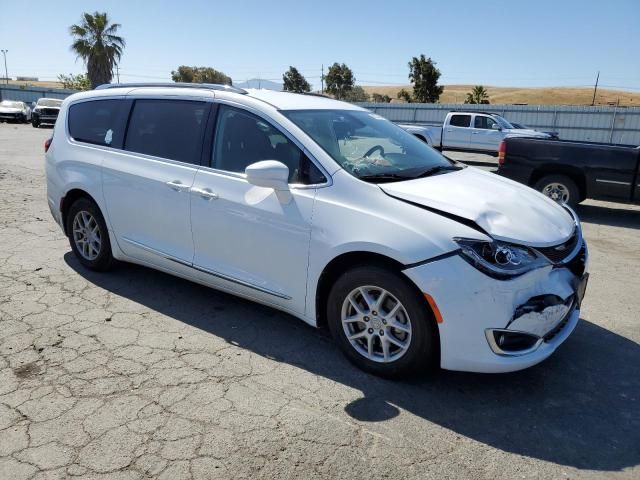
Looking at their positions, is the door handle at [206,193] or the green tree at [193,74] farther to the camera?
the green tree at [193,74]

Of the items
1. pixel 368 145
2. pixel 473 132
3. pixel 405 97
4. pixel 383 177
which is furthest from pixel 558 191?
pixel 405 97

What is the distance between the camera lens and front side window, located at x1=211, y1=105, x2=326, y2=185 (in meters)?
3.58

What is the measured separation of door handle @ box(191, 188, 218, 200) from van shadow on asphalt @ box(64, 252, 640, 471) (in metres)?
1.01

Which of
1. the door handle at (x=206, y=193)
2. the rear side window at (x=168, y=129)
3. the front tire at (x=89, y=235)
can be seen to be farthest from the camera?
the front tire at (x=89, y=235)

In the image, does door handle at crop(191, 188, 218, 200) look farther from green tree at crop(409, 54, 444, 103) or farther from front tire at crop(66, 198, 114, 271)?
green tree at crop(409, 54, 444, 103)

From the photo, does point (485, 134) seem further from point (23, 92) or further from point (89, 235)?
point (23, 92)

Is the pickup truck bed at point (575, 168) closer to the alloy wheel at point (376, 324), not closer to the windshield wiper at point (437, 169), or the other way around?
the windshield wiper at point (437, 169)

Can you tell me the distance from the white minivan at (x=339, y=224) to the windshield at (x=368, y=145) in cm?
Result: 2

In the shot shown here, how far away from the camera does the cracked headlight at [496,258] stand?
9.59 ft

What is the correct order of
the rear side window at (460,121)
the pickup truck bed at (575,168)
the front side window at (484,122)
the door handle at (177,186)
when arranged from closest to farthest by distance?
the door handle at (177,186) → the pickup truck bed at (575,168) → the front side window at (484,122) → the rear side window at (460,121)

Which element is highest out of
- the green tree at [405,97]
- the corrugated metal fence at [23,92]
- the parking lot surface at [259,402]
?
the green tree at [405,97]

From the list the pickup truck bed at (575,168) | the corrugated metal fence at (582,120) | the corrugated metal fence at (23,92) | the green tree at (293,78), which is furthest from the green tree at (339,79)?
the pickup truck bed at (575,168)

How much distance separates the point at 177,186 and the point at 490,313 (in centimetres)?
251

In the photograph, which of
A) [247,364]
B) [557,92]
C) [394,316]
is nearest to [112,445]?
[247,364]
